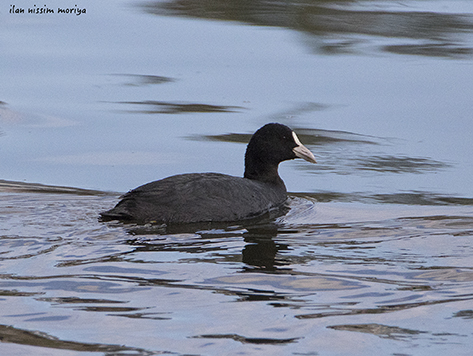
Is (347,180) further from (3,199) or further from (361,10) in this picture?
(361,10)

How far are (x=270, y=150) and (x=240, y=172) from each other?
2.25ft

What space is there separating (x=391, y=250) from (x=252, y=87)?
17.5 feet

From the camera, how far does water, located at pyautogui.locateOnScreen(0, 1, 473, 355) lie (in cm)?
434

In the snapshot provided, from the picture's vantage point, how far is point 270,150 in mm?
7785

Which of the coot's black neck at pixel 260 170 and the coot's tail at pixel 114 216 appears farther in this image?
the coot's black neck at pixel 260 170

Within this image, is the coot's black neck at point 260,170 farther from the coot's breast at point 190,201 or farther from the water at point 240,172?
the coot's breast at point 190,201

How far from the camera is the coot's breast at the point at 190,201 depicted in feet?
21.4

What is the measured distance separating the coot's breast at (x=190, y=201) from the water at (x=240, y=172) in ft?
0.62

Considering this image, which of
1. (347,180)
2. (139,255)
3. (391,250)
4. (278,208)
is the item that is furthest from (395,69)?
(139,255)

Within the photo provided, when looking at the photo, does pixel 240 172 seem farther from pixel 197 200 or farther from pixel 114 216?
pixel 114 216

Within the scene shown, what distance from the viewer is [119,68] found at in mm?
11711

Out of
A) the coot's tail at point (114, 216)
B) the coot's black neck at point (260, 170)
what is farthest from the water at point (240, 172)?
the coot's black neck at point (260, 170)

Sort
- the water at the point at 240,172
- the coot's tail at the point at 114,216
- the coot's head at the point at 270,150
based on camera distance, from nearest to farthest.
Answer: the water at the point at 240,172, the coot's tail at the point at 114,216, the coot's head at the point at 270,150

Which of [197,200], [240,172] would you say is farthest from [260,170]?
[197,200]
